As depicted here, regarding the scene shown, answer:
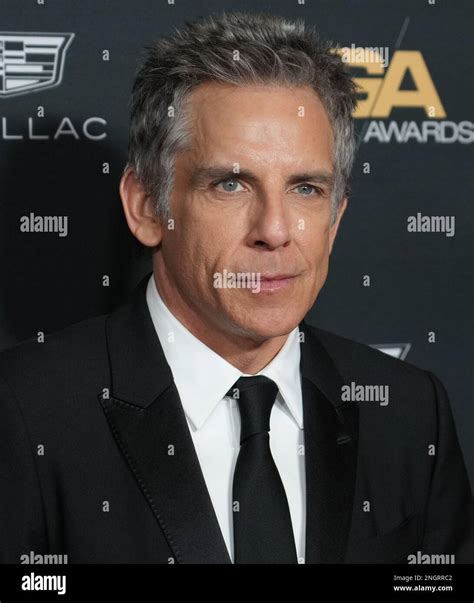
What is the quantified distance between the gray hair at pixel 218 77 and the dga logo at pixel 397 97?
21 centimetres

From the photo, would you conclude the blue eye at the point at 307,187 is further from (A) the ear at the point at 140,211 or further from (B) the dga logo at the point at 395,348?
(B) the dga logo at the point at 395,348

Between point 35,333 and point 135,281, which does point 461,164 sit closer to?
point 135,281

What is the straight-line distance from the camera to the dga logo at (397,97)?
161 cm

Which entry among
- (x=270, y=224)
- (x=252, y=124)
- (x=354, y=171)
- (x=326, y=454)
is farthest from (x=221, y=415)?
(x=354, y=171)

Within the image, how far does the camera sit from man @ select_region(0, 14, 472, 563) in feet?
4.18

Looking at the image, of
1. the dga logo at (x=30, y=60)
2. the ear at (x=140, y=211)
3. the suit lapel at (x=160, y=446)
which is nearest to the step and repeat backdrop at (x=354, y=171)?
the dga logo at (x=30, y=60)

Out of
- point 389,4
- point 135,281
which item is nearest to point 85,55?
point 135,281

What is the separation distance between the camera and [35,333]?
5.13 ft

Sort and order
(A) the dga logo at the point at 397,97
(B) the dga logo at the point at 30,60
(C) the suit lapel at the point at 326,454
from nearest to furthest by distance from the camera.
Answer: (C) the suit lapel at the point at 326,454, (B) the dga logo at the point at 30,60, (A) the dga logo at the point at 397,97

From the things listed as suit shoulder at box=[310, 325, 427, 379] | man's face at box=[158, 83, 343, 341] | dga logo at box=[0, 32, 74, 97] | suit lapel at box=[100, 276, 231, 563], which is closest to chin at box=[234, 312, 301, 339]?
man's face at box=[158, 83, 343, 341]

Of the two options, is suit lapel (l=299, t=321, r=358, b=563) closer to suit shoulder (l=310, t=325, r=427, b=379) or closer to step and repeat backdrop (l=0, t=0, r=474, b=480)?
suit shoulder (l=310, t=325, r=427, b=379)

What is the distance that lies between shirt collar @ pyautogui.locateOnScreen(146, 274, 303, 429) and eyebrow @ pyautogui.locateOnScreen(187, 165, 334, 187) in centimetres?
19

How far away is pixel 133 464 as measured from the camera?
129 cm
